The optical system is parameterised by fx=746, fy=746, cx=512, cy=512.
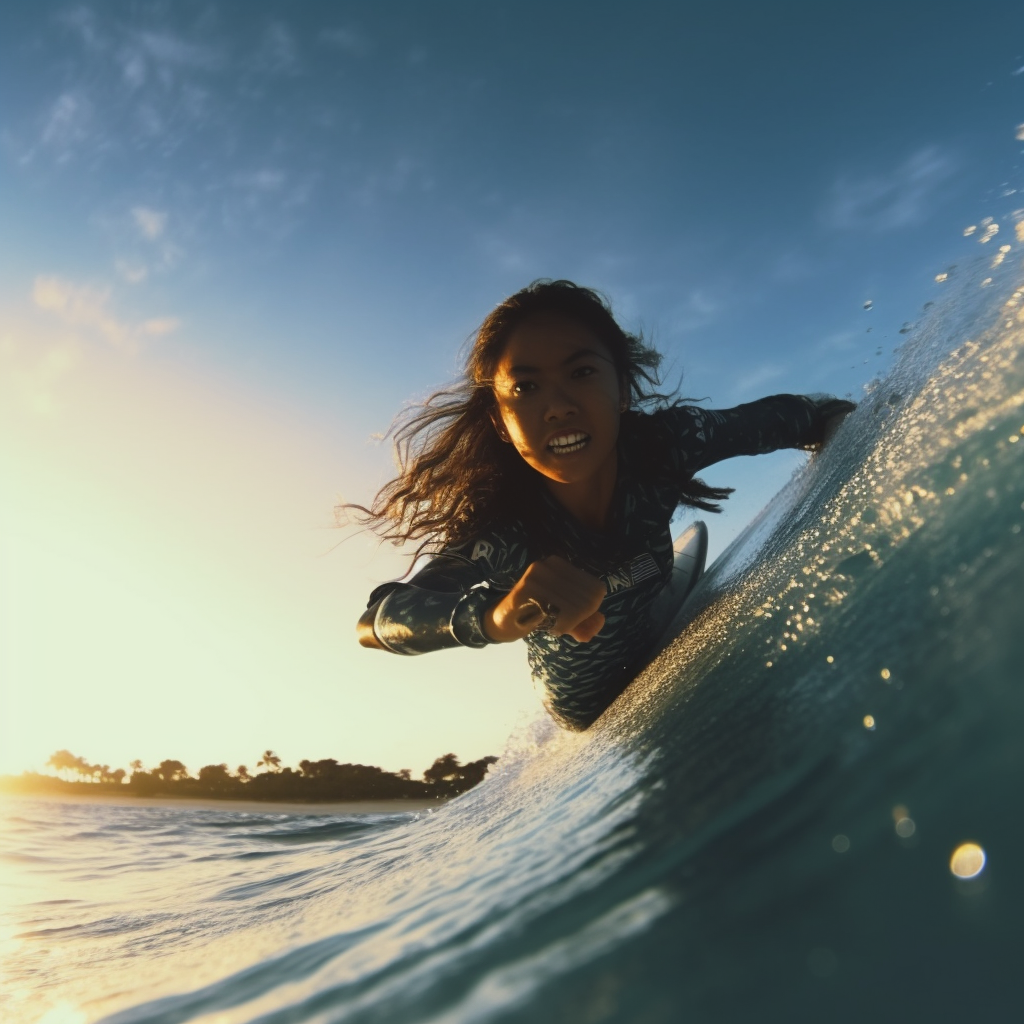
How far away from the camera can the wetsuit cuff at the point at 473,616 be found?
1634 millimetres

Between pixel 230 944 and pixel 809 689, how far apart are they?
894mm

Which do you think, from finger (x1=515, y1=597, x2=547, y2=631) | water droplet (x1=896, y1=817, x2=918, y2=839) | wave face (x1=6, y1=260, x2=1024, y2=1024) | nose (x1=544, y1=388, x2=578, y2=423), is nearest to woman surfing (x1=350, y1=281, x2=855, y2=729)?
nose (x1=544, y1=388, x2=578, y2=423)

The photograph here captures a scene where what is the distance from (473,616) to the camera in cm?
165

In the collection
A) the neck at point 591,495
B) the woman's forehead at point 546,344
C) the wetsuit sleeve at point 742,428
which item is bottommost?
the neck at point 591,495

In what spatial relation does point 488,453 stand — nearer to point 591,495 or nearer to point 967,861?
point 591,495

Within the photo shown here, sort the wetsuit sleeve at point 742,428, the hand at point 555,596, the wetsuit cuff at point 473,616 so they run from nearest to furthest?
the hand at point 555,596 < the wetsuit cuff at point 473,616 < the wetsuit sleeve at point 742,428

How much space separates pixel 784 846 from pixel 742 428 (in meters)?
2.16

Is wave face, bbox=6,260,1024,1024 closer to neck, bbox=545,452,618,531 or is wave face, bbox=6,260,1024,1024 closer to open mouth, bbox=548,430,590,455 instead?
open mouth, bbox=548,430,590,455

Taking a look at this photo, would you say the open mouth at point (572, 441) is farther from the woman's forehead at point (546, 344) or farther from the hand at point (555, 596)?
the hand at point (555, 596)

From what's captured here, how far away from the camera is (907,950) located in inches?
14.0

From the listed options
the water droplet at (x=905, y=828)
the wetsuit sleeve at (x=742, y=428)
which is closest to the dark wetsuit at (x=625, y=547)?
the wetsuit sleeve at (x=742, y=428)

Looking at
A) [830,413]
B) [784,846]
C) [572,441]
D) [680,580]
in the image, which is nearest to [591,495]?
[572,441]

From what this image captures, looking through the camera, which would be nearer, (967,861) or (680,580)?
(967,861)

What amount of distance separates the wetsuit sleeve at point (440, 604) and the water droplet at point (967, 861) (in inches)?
49.5
